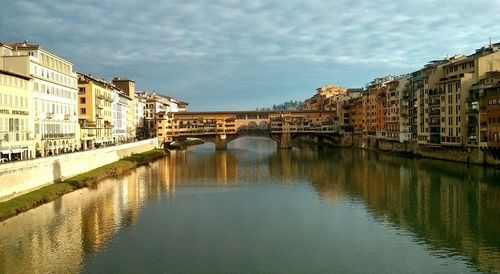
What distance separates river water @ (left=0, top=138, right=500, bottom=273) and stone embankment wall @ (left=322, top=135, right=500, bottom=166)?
551 centimetres

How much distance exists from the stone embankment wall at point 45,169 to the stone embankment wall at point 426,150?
32.4 m

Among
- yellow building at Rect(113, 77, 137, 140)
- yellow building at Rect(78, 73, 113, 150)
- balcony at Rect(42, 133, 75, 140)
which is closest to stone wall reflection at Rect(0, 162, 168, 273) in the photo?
balcony at Rect(42, 133, 75, 140)

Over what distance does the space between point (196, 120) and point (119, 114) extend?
20.7 meters

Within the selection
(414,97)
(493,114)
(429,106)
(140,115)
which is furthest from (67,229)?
(140,115)

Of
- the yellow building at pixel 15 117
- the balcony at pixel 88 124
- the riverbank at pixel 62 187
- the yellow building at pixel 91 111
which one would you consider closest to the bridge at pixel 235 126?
the yellow building at pixel 91 111

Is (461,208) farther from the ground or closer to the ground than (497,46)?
closer to the ground

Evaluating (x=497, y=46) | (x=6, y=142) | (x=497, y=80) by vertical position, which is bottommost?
(x=6, y=142)

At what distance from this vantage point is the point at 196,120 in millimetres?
89562

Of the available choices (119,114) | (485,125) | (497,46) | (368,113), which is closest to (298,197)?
(485,125)

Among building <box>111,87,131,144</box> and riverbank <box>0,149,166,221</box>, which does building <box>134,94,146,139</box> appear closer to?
building <box>111,87,131,144</box>

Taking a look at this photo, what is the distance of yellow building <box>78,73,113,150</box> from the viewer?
172ft

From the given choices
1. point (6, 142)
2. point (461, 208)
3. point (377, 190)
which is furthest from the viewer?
point (377, 190)

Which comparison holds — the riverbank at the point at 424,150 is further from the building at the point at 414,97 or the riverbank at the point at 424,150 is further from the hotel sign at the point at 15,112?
the hotel sign at the point at 15,112

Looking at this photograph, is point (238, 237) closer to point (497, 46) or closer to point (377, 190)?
point (377, 190)
